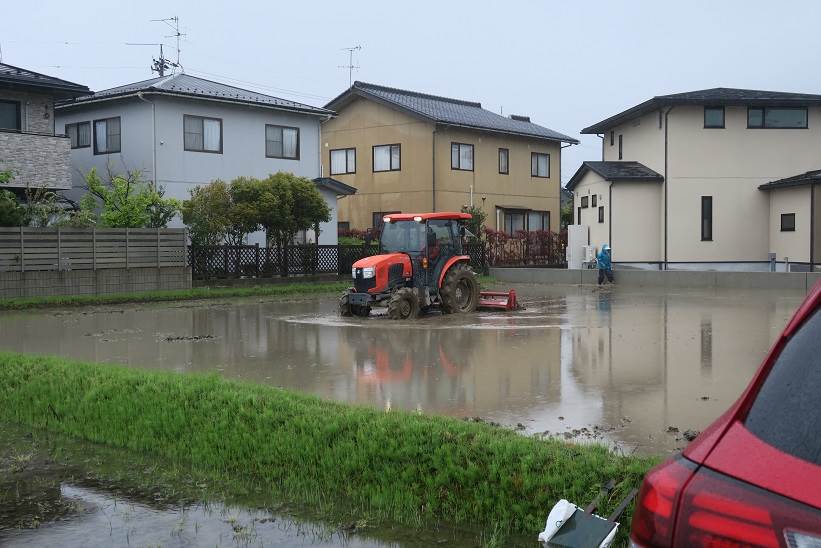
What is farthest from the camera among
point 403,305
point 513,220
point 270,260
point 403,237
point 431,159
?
point 513,220

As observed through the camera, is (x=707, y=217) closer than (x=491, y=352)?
No

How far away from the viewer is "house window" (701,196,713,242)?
3180cm

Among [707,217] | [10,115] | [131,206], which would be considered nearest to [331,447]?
[131,206]

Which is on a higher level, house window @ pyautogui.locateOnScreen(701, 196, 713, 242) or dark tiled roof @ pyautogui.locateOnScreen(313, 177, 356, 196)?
dark tiled roof @ pyautogui.locateOnScreen(313, 177, 356, 196)

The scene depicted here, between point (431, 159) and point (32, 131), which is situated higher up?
point (431, 159)

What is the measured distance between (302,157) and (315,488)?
27.7 m

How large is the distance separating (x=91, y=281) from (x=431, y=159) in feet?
57.5

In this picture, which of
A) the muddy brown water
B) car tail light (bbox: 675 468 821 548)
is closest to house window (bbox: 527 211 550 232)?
the muddy brown water

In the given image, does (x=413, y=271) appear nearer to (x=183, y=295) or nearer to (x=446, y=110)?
(x=183, y=295)

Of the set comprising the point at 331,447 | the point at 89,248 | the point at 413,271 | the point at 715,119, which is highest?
the point at 715,119

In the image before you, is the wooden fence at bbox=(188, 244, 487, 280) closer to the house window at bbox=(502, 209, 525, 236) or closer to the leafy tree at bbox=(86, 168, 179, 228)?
the leafy tree at bbox=(86, 168, 179, 228)

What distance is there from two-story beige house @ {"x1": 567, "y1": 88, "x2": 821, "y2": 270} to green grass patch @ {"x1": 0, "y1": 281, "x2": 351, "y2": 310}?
11.9 m

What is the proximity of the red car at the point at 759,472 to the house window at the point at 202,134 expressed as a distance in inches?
1141

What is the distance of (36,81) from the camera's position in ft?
84.8
